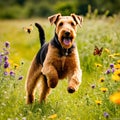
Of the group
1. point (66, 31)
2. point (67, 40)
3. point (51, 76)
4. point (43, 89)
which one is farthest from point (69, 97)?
point (66, 31)

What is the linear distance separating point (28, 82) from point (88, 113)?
139cm

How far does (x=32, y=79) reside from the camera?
6734mm

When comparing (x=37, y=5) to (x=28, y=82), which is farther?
(x=37, y=5)

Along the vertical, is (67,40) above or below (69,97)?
above

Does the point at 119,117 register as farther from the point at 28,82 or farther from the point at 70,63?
the point at 28,82

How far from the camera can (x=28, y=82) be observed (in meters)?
6.79

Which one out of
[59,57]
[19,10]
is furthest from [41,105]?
[19,10]

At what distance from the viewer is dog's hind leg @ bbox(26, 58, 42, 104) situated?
22.1 ft

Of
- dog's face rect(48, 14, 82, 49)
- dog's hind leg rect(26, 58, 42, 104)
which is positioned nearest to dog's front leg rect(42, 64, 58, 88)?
dog's face rect(48, 14, 82, 49)

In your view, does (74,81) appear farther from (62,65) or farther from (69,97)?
(69,97)

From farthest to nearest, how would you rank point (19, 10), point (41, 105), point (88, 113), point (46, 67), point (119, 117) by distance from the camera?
point (19, 10)
point (41, 105)
point (46, 67)
point (88, 113)
point (119, 117)

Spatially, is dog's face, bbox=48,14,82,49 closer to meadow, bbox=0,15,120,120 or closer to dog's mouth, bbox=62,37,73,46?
dog's mouth, bbox=62,37,73,46

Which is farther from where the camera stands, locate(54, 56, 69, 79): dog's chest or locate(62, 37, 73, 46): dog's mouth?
locate(54, 56, 69, 79): dog's chest

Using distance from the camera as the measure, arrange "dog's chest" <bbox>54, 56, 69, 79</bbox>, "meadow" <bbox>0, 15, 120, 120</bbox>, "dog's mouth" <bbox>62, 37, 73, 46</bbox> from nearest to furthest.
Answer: "meadow" <bbox>0, 15, 120, 120</bbox> < "dog's mouth" <bbox>62, 37, 73, 46</bbox> < "dog's chest" <bbox>54, 56, 69, 79</bbox>
